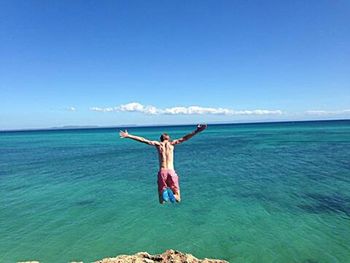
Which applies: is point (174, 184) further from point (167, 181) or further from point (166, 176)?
point (166, 176)

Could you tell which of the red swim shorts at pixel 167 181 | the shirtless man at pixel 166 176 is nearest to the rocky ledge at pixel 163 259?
the shirtless man at pixel 166 176

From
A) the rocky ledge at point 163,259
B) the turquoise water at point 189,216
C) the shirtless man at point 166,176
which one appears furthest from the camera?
the turquoise water at point 189,216

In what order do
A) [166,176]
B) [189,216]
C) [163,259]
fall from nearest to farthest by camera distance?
[166,176] < [163,259] < [189,216]

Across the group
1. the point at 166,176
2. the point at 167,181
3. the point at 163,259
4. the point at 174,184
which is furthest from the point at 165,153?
the point at 163,259

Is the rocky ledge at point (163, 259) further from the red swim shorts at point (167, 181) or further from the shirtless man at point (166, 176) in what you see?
the red swim shorts at point (167, 181)

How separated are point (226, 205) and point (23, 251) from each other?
1137 centimetres

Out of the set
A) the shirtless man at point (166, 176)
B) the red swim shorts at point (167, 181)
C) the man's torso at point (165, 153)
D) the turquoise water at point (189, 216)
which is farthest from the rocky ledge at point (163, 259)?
the man's torso at point (165, 153)

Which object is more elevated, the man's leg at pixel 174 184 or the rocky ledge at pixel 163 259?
the man's leg at pixel 174 184

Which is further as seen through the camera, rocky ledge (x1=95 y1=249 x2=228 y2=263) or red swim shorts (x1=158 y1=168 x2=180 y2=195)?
rocky ledge (x1=95 y1=249 x2=228 y2=263)

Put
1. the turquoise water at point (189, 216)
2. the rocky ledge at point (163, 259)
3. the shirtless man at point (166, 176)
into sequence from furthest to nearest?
the turquoise water at point (189, 216)
the rocky ledge at point (163, 259)
the shirtless man at point (166, 176)

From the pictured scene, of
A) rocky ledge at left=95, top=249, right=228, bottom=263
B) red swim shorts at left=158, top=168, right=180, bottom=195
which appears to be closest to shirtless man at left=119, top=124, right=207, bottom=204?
red swim shorts at left=158, top=168, right=180, bottom=195

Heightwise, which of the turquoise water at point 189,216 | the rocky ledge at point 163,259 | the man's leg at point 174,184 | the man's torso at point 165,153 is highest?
the man's torso at point 165,153

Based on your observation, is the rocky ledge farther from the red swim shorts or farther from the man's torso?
the man's torso

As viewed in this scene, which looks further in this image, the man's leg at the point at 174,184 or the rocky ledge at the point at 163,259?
the rocky ledge at the point at 163,259
